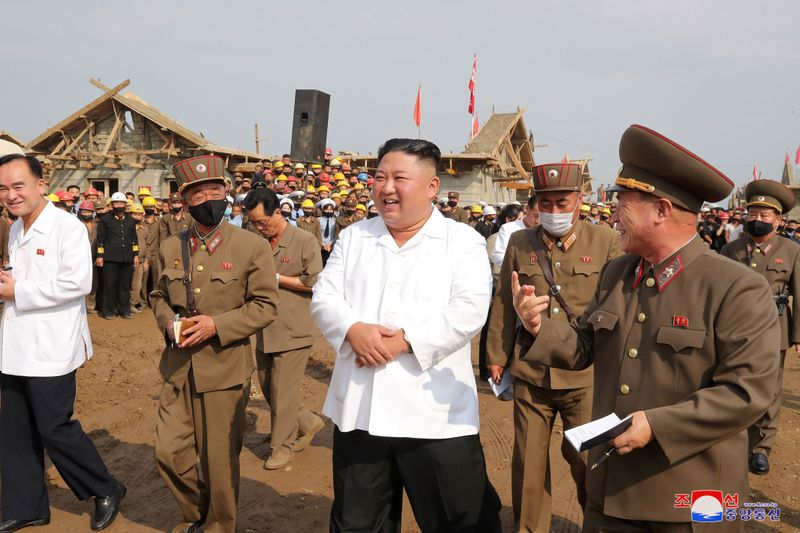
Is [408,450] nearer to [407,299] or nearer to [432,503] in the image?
[432,503]

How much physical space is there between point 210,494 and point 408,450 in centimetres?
168

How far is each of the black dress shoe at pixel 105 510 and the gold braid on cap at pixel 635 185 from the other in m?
3.98

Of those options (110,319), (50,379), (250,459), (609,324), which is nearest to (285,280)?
(250,459)

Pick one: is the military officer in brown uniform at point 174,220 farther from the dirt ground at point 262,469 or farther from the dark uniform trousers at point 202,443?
the dark uniform trousers at point 202,443

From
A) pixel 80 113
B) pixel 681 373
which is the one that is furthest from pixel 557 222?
pixel 80 113

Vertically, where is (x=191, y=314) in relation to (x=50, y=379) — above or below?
above

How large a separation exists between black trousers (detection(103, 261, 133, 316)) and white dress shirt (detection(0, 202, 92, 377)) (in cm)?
816

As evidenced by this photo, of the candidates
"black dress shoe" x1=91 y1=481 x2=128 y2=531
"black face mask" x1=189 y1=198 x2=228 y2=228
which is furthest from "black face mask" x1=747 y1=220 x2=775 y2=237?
"black dress shoe" x1=91 y1=481 x2=128 y2=531

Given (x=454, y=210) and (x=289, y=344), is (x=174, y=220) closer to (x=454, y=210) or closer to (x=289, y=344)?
(x=454, y=210)

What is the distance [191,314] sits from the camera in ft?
13.0

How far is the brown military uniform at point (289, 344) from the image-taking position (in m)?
5.57

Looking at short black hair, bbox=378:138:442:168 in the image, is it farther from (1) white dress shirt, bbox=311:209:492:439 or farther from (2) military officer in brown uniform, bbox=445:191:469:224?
(2) military officer in brown uniform, bbox=445:191:469:224

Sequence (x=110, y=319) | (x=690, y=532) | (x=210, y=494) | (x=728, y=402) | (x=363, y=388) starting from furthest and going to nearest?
1. (x=110, y=319)
2. (x=210, y=494)
3. (x=363, y=388)
4. (x=690, y=532)
5. (x=728, y=402)

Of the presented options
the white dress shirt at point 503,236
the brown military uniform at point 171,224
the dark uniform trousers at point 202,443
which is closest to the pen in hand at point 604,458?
the dark uniform trousers at point 202,443
